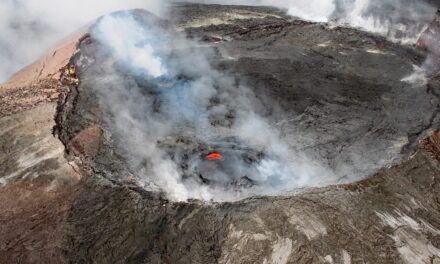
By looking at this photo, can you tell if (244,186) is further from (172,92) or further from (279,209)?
(172,92)

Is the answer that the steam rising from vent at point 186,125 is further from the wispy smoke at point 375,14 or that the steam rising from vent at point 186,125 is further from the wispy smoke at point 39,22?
the wispy smoke at point 375,14

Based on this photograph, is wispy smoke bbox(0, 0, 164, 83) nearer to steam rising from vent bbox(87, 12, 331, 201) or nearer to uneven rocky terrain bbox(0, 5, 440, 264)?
uneven rocky terrain bbox(0, 5, 440, 264)

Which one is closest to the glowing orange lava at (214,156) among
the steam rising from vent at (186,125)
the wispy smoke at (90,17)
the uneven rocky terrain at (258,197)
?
the steam rising from vent at (186,125)

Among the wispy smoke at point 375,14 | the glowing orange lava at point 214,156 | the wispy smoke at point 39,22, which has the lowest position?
the wispy smoke at point 375,14

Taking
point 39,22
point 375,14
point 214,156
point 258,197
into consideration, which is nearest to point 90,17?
point 39,22

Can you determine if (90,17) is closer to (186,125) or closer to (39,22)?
(39,22)

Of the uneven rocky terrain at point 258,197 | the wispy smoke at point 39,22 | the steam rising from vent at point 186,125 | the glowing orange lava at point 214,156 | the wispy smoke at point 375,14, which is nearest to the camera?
the uneven rocky terrain at point 258,197
